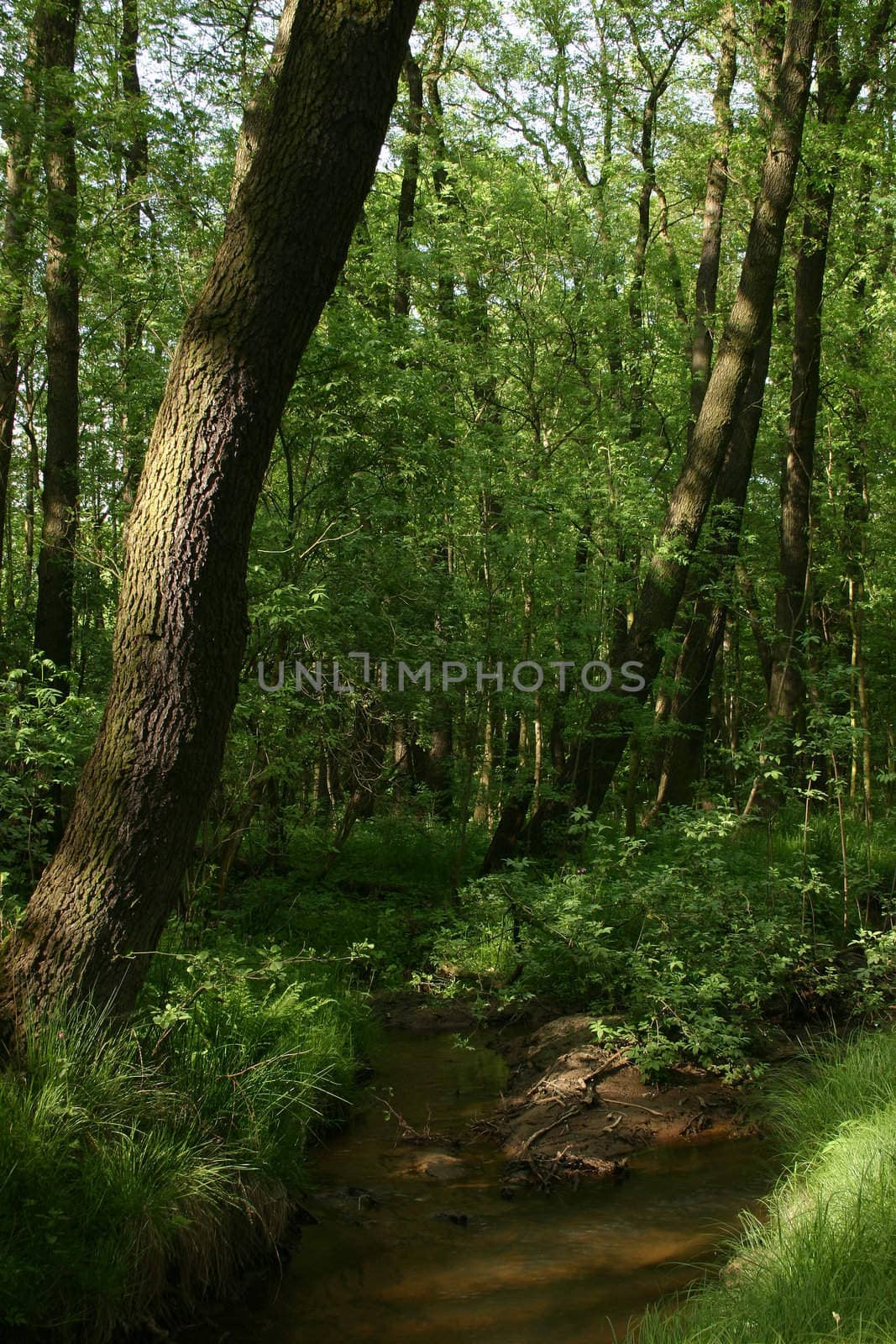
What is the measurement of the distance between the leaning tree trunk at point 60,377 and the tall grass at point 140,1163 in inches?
240

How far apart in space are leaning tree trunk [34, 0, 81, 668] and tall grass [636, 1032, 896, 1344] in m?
7.76

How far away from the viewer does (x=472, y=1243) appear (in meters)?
4.59

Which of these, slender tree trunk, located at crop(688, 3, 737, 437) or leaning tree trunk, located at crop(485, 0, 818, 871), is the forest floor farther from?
slender tree trunk, located at crop(688, 3, 737, 437)

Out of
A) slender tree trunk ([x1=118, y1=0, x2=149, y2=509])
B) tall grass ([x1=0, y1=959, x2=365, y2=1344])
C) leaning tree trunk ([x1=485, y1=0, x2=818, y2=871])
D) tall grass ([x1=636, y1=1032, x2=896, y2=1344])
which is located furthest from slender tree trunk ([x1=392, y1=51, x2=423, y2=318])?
tall grass ([x1=636, y1=1032, x2=896, y2=1344])

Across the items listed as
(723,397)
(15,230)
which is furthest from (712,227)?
(15,230)

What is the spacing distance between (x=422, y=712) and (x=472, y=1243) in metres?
5.39

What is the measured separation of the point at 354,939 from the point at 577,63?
15.5 m

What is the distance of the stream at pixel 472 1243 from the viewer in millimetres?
3916

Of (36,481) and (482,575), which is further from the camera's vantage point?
(36,481)

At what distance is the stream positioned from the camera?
3916mm

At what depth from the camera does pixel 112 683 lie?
161 inches

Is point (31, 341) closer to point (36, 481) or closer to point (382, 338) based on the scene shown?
point (382, 338)

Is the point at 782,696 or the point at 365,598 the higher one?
the point at 365,598

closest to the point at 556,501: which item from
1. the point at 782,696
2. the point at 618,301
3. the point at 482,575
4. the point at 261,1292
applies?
the point at 482,575
